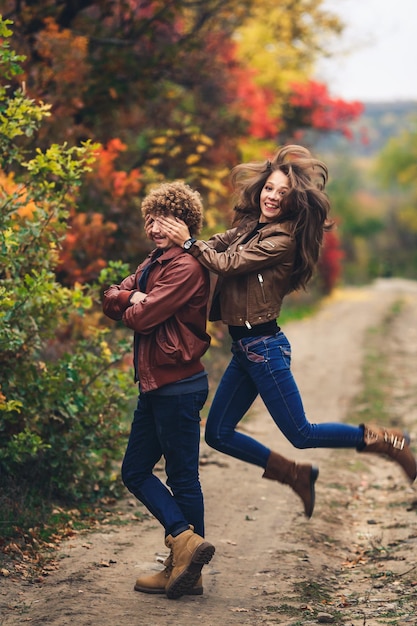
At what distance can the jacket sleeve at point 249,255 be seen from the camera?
4910 millimetres

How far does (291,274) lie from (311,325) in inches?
663

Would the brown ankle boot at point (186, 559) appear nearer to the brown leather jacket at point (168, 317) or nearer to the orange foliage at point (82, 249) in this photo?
the brown leather jacket at point (168, 317)

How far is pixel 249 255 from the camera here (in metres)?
5.01

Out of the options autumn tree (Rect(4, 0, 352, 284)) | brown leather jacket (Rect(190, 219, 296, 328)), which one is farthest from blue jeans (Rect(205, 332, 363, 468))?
autumn tree (Rect(4, 0, 352, 284))

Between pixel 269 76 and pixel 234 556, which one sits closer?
pixel 234 556

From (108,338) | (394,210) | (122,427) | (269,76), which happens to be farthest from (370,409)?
(394,210)

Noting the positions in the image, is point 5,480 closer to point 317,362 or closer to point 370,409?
point 370,409

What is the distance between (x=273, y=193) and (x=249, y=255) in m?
0.45

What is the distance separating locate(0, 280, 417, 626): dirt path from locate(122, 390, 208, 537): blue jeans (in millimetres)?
488

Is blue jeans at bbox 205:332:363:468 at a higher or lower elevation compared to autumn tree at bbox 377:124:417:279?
higher

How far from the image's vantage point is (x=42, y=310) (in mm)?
6469

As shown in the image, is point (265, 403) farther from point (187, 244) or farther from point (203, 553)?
point (187, 244)

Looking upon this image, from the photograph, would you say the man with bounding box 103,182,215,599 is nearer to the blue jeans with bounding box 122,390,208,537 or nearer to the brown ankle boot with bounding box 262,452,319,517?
the blue jeans with bounding box 122,390,208,537

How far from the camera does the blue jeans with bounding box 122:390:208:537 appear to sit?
491 cm
